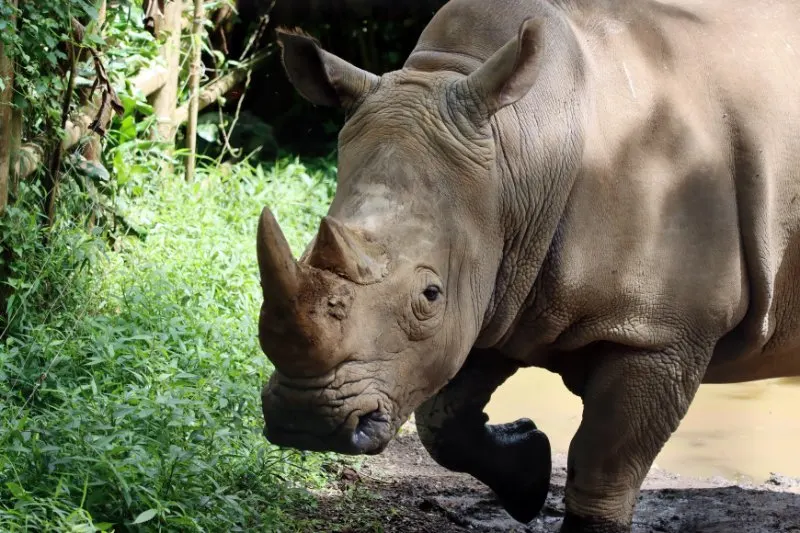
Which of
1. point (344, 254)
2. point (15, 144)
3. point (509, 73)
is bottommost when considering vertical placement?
point (15, 144)

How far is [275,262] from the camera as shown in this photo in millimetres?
3441

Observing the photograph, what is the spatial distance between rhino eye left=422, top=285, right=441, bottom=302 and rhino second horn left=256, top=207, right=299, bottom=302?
0.49 m

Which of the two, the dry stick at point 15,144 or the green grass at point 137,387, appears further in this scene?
the dry stick at point 15,144

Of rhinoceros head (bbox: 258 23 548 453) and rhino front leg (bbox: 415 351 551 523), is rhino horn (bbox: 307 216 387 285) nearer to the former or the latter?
rhinoceros head (bbox: 258 23 548 453)

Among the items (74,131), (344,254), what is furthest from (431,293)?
(74,131)

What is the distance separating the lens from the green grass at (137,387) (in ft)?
12.9

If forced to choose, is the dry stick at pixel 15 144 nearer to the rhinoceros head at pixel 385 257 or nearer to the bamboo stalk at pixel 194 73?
the rhinoceros head at pixel 385 257

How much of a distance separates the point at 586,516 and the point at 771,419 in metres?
2.47

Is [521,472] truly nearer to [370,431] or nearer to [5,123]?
[370,431]

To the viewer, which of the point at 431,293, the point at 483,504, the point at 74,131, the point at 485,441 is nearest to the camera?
the point at 431,293

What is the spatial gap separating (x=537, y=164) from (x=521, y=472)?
4.79 feet

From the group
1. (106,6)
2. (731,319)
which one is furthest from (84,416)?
(106,6)

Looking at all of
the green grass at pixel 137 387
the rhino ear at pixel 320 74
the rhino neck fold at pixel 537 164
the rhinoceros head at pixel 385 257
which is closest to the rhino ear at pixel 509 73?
the rhinoceros head at pixel 385 257

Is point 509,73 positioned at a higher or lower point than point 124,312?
higher
